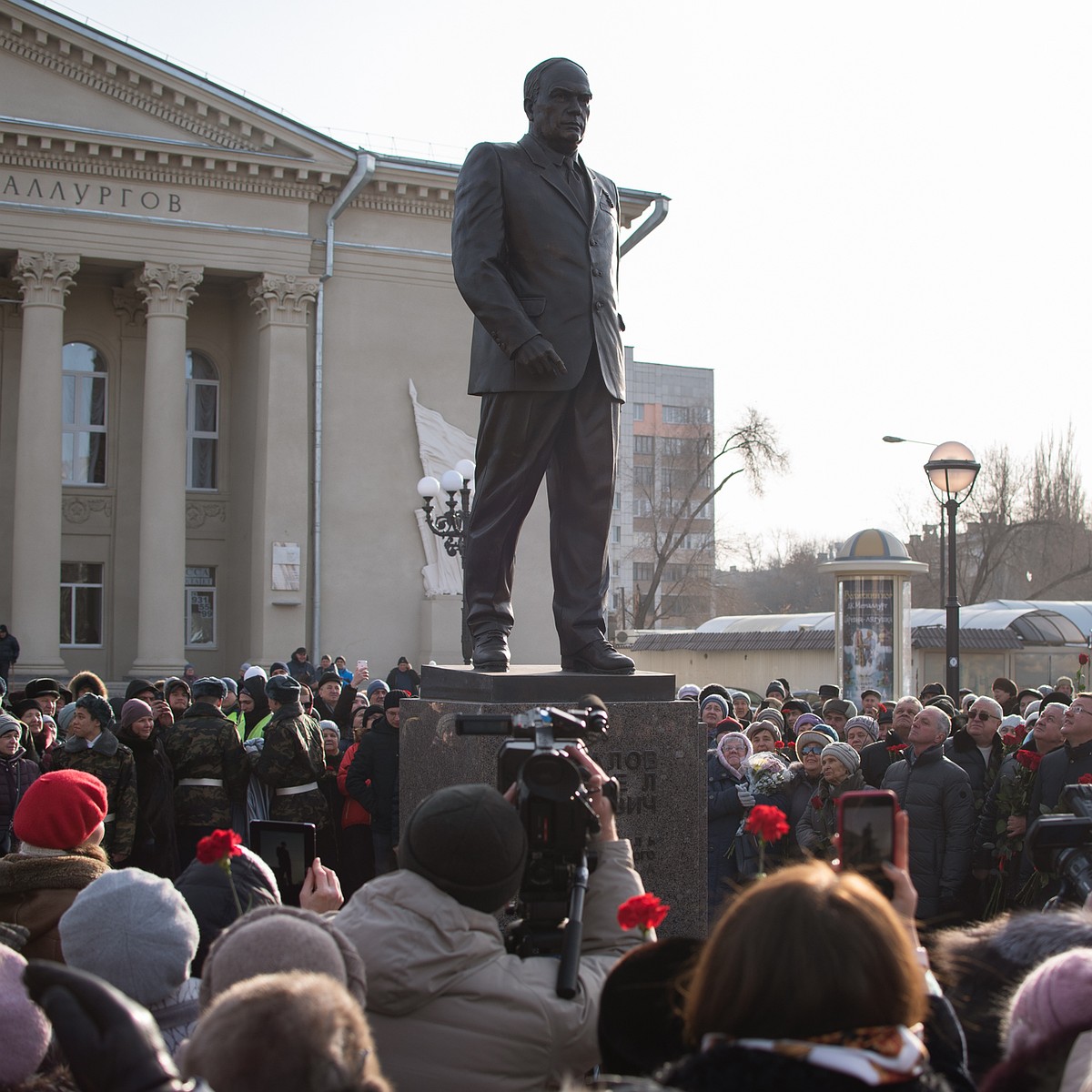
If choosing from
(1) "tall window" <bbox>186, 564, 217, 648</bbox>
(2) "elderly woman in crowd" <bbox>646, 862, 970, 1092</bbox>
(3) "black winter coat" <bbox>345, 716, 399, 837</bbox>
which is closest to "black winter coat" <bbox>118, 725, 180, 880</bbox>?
(3) "black winter coat" <bbox>345, 716, 399, 837</bbox>

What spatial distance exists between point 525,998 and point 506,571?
2.93 meters

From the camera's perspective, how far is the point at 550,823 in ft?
10.7

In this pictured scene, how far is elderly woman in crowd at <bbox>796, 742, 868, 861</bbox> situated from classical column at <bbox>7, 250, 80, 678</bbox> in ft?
69.5

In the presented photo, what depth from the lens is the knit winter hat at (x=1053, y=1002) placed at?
2301 millimetres

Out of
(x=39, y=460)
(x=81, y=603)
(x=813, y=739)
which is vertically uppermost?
(x=39, y=460)

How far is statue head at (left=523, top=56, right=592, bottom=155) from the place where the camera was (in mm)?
5398


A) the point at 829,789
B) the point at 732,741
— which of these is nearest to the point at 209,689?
the point at 732,741

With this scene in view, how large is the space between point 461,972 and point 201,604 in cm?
2812

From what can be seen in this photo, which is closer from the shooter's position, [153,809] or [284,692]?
[153,809]

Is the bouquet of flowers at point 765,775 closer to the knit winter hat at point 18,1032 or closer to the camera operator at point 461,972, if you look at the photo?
the camera operator at point 461,972

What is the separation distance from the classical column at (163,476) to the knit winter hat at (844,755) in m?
20.8

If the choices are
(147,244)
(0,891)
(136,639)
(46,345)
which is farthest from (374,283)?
(0,891)

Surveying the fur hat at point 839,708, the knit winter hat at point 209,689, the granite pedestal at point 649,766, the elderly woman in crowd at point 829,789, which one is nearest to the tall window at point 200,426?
the fur hat at point 839,708

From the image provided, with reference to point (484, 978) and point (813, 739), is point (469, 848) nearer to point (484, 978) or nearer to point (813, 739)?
point (484, 978)
